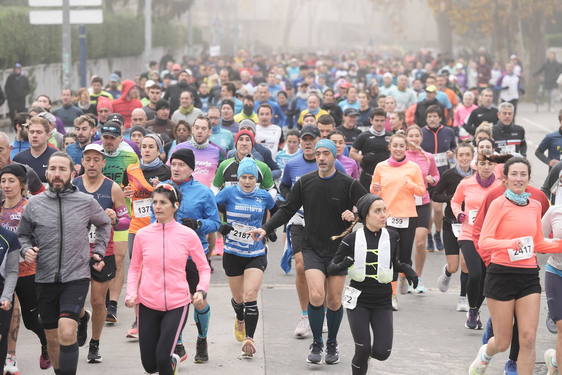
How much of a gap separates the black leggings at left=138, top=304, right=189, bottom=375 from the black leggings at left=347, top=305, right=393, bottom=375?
124 centimetres

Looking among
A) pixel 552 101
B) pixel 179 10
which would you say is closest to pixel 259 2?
pixel 179 10

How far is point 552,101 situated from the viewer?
147ft

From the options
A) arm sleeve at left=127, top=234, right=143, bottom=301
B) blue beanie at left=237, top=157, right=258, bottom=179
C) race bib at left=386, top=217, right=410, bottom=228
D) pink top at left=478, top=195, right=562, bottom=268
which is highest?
blue beanie at left=237, top=157, right=258, bottom=179

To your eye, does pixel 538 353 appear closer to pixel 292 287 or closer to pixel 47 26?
pixel 292 287

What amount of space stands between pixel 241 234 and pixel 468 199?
222cm

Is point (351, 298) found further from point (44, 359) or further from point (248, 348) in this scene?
point (44, 359)

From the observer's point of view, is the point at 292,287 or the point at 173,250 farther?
the point at 292,287

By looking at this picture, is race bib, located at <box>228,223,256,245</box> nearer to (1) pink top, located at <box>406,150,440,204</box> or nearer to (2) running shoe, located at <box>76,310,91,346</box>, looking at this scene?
(2) running shoe, located at <box>76,310,91,346</box>

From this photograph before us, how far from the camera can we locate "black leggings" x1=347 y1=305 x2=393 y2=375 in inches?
320

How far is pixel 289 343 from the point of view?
991cm

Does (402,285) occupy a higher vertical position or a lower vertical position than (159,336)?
lower

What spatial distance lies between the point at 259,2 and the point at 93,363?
13265 centimetres

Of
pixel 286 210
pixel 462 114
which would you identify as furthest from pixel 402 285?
pixel 462 114

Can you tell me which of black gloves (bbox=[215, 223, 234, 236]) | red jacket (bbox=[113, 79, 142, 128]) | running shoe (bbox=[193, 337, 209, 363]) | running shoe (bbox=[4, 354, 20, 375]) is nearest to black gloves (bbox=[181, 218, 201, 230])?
black gloves (bbox=[215, 223, 234, 236])
